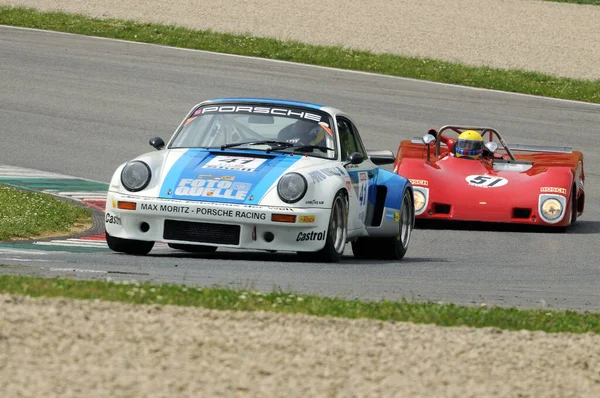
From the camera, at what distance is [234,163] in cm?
1078

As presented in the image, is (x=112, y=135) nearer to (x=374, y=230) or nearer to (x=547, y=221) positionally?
(x=547, y=221)

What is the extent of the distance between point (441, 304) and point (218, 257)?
3302mm

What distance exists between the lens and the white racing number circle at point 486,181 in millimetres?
15695

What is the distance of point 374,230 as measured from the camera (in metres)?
12.0

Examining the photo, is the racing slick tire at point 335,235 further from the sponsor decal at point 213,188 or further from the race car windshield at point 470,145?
the race car windshield at point 470,145

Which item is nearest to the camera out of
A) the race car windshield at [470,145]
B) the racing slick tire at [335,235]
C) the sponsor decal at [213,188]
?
the sponsor decal at [213,188]

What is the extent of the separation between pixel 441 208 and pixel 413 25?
53.9 ft

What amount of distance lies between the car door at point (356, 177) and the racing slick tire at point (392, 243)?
390 mm

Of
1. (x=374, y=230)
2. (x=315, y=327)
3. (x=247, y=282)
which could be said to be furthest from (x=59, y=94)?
(x=315, y=327)

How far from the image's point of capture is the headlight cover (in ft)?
51.2

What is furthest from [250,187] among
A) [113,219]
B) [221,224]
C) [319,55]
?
[319,55]

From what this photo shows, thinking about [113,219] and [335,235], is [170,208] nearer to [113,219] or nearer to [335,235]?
[113,219]

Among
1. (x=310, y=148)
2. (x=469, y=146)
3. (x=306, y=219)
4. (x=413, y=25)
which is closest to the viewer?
(x=306, y=219)

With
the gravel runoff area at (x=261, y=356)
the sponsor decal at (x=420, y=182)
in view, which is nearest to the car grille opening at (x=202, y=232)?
the gravel runoff area at (x=261, y=356)
